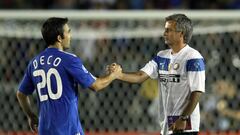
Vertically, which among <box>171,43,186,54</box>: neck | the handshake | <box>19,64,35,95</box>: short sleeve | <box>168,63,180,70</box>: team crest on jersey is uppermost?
<box>171,43,186,54</box>: neck

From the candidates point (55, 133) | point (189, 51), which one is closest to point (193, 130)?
point (189, 51)

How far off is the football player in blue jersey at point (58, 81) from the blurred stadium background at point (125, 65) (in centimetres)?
228

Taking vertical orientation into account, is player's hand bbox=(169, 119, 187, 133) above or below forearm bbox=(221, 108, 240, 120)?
above

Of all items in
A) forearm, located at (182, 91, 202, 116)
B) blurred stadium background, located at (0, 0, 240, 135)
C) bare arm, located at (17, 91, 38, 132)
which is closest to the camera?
forearm, located at (182, 91, 202, 116)

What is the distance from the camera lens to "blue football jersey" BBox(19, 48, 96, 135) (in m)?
5.92

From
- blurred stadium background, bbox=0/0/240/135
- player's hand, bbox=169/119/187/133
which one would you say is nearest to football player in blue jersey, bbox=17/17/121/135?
player's hand, bbox=169/119/187/133

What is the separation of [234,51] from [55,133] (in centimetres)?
309

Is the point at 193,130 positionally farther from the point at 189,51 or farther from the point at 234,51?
the point at 234,51

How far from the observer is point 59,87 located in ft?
19.4

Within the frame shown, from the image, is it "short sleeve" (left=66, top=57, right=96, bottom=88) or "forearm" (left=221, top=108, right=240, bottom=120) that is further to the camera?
"forearm" (left=221, top=108, right=240, bottom=120)

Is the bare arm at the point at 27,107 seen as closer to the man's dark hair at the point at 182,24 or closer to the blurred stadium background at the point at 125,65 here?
the man's dark hair at the point at 182,24

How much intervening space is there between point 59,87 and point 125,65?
Result: 265 cm

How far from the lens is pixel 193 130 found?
6023mm

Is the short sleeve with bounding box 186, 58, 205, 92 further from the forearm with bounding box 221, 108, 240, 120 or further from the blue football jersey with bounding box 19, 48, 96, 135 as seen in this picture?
the forearm with bounding box 221, 108, 240, 120
